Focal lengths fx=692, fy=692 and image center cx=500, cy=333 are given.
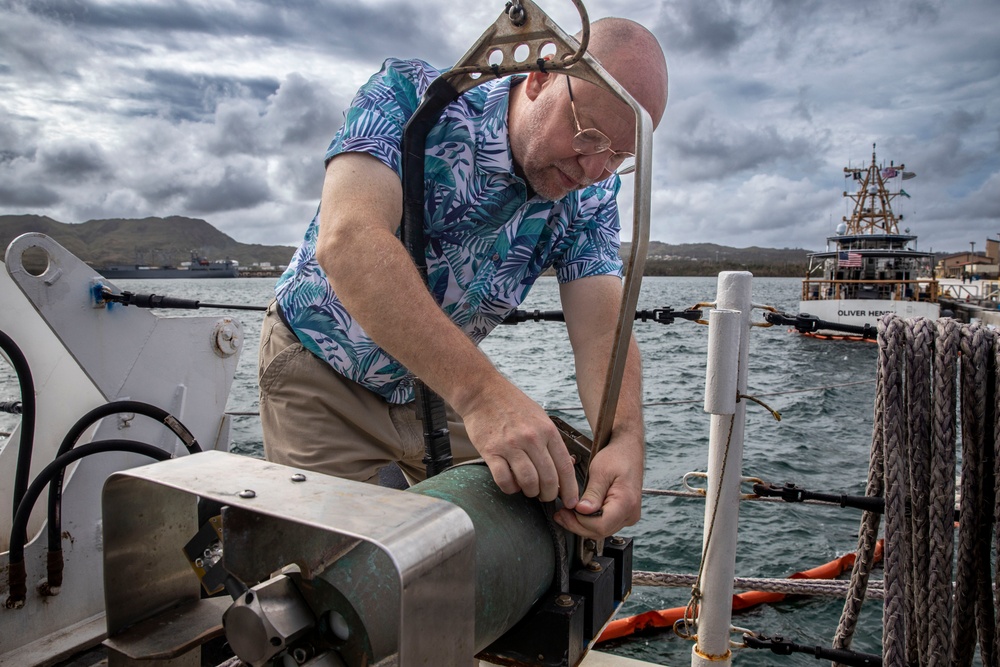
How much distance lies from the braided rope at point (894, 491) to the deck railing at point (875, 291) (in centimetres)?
3131

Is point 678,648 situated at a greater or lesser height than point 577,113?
lesser

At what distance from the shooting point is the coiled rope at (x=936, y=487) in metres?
1.69

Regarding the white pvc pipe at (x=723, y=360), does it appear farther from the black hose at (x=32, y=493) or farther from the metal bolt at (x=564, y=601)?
the black hose at (x=32, y=493)

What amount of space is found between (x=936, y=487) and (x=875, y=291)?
1528 inches

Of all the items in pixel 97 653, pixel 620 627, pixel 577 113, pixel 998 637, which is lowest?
pixel 620 627

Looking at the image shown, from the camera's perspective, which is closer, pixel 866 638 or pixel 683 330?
pixel 866 638

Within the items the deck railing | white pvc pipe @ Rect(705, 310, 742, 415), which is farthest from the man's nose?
the deck railing

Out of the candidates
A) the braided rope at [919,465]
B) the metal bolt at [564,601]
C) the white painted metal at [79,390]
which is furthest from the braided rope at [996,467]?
the white painted metal at [79,390]

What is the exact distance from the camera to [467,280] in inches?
71.0

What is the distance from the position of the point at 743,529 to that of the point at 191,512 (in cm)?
762

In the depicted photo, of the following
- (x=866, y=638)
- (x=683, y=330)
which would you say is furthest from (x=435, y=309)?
(x=683, y=330)

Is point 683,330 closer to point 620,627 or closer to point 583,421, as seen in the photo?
point 583,421

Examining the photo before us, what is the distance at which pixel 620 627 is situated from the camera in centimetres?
418

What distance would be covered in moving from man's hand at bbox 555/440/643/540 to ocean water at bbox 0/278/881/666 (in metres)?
1.68
